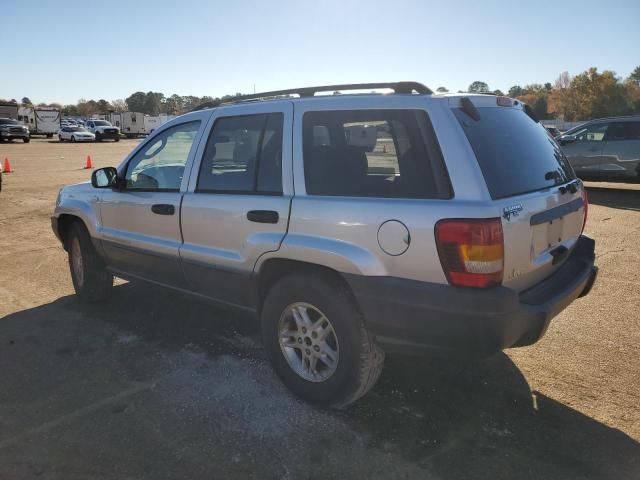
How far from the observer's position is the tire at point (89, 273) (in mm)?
4824

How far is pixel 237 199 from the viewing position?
3.31 metres

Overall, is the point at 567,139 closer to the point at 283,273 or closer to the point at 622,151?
the point at 622,151

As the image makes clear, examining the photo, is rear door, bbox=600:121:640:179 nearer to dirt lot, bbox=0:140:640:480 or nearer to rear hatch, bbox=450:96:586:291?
dirt lot, bbox=0:140:640:480

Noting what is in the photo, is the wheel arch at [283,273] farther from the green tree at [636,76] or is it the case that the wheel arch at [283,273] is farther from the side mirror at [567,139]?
the green tree at [636,76]

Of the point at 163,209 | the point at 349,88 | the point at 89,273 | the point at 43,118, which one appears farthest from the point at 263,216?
the point at 43,118

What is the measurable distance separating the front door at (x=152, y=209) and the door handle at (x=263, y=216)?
805 mm

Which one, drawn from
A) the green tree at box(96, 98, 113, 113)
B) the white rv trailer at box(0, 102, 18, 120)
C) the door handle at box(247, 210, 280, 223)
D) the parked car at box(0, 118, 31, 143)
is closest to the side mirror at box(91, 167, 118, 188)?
the door handle at box(247, 210, 280, 223)

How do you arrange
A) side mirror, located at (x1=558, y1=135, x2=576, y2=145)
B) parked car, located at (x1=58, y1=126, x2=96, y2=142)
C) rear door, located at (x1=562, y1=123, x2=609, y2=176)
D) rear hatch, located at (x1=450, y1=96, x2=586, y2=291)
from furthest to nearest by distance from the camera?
parked car, located at (x1=58, y1=126, x2=96, y2=142) → side mirror, located at (x1=558, y1=135, x2=576, y2=145) → rear door, located at (x1=562, y1=123, x2=609, y2=176) → rear hatch, located at (x1=450, y1=96, x2=586, y2=291)

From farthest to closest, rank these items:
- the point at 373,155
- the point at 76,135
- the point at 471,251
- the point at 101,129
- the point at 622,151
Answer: the point at 101,129, the point at 76,135, the point at 622,151, the point at 373,155, the point at 471,251

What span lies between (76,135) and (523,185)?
43922 millimetres

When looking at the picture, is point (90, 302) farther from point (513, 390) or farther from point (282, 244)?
point (513, 390)

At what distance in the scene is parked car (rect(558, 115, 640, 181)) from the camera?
443 inches

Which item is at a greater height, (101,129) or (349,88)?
(101,129)

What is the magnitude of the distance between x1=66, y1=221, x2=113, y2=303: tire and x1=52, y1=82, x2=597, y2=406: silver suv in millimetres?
1312
